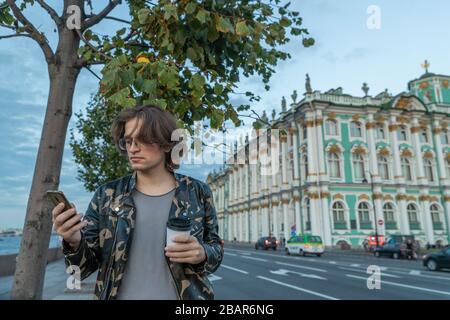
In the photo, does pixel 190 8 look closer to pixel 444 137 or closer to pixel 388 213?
pixel 388 213

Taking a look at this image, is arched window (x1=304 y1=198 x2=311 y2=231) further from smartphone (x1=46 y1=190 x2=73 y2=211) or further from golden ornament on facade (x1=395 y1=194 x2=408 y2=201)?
smartphone (x1=46 y1=190 x2=73 y2=211)

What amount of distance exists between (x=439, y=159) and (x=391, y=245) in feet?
73.2

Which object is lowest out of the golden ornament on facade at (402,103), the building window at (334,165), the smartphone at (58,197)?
the smartphone at (58,197)

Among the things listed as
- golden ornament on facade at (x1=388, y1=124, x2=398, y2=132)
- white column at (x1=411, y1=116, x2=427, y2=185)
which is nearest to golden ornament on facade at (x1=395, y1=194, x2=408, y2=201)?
white column at (x1=411, y1=116, x2=427, y2=185)

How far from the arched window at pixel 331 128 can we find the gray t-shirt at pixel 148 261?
4042 cm

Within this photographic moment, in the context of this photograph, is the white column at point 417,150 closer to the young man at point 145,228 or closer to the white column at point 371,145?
the white column at point 371,145

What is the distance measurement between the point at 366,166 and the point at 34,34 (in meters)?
41.4

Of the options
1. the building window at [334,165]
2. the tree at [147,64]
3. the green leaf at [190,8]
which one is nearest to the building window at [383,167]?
the building window at [334,165]

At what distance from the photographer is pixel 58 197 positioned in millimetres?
1644

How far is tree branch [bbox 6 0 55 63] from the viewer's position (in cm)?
388

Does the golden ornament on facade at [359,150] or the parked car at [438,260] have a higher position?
the golden ornament on facade at [359,150]

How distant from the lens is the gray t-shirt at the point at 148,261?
1861 millimetres

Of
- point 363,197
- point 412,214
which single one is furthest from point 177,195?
point 412,214
